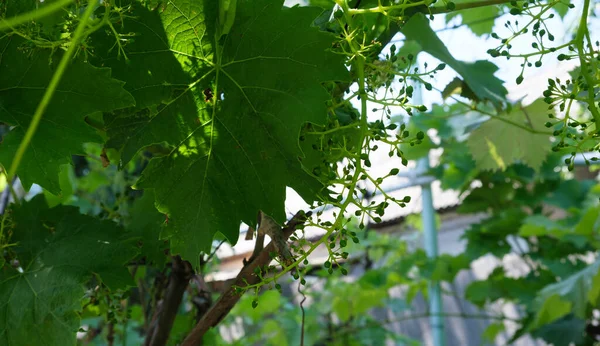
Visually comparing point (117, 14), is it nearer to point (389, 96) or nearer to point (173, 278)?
point (389, 96)

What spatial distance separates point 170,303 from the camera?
65 centimetres

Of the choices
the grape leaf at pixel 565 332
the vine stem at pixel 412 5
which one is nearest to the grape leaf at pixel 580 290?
the grape leaf at pixel 565 332

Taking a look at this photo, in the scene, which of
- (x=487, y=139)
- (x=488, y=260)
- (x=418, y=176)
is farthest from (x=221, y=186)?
(x=488, y=260)

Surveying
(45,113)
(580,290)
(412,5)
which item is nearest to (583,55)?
(412,5)

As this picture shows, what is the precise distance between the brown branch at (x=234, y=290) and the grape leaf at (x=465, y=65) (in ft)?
0.76

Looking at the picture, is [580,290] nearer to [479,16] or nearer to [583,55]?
[479,16]

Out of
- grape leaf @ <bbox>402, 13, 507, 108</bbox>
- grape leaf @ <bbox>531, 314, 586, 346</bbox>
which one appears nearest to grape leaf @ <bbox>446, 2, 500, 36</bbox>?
grape leaf @ <bbox>402, 13, 507, 108</bbox>

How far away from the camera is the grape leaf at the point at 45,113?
431mm

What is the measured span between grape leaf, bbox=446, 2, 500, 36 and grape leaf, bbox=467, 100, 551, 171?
0.45 ft

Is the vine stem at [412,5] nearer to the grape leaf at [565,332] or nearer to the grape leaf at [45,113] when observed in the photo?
the grape leaf at [45,113]

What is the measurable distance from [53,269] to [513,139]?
0.65 metres

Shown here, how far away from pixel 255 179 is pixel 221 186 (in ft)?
0.08

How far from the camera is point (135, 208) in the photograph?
2.16 ft

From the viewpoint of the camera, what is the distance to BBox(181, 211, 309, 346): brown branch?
0.48 meters
